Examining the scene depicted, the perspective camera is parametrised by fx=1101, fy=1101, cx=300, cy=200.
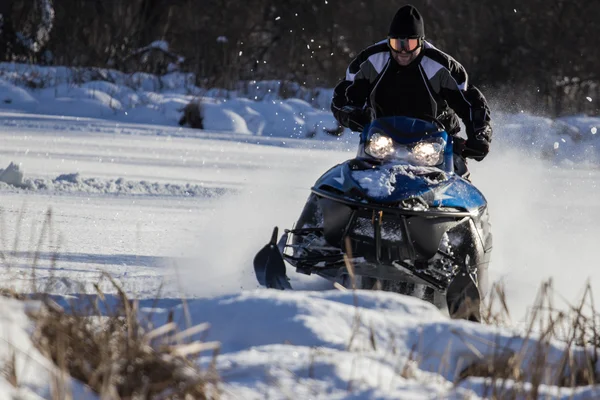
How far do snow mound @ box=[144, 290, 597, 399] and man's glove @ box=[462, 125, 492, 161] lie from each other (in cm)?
219

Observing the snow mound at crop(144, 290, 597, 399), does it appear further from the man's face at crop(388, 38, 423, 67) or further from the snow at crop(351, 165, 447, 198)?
the man's face at crop(388, 38, 423, 67)

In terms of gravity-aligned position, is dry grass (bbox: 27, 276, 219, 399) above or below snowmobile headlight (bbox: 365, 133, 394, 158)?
below

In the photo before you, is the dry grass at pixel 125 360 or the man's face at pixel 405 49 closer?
the dry grass at pixel 125 360

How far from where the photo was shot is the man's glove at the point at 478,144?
21.1 ft

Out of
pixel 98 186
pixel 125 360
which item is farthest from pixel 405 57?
pixel 98 186

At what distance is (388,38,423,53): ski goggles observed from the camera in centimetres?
646

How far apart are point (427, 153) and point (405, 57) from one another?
77 cm

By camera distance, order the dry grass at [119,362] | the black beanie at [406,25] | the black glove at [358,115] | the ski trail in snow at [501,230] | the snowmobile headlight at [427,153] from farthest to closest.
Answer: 1. the ski trail in snow at [501,230]
2. the black glove at [358,115]
3. the black beanie at [406,25]
4. the snowmobile headlight at [427,153]
5. the dry grass at [119,362]

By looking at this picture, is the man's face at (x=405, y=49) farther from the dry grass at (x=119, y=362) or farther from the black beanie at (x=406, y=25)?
the dry grass at (x=119, y=362)

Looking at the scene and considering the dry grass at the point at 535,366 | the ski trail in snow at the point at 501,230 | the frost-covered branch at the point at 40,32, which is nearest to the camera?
the dry grass at the point at 535,366

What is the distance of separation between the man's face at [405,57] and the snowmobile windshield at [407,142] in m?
0.52

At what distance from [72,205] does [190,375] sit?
6.43 meters

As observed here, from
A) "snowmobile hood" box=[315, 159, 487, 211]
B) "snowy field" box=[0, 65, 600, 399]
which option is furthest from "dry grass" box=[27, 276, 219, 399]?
"snowmobile hood" box=[315, 159, 487, 211]

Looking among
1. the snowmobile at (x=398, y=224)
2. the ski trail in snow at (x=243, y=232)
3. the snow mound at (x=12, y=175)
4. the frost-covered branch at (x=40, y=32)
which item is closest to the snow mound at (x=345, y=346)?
the snowmobile at (x=398, y=224)
